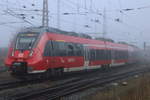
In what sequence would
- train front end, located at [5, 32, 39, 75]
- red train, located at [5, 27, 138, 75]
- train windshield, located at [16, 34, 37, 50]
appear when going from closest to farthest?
train front end, located at [5, 32, 39, 75], red train, located at [5, 27, 138, 75], train windshield, located at [16, 34, 37, 50]

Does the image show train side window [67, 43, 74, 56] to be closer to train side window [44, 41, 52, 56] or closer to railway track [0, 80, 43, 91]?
train side window [44, 41, 52, 56]

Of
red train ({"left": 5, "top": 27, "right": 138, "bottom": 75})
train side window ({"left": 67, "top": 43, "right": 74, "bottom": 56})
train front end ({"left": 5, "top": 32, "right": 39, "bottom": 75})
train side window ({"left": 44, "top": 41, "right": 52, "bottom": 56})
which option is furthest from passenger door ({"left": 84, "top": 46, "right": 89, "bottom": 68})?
train front end ({"left": 5, "top": 32, "right": 39, "bottom": 75})

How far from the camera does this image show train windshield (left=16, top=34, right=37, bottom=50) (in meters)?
16.5

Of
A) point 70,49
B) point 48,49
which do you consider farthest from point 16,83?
point 70,49

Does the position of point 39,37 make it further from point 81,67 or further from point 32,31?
point 81,67

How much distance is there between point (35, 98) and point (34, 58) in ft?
15.8

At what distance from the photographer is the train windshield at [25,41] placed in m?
16.5

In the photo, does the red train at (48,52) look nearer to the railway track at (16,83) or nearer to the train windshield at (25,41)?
the train windshield at (25,41)

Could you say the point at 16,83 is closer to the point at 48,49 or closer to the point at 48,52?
the point at 48,52

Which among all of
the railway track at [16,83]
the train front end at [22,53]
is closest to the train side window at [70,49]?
the railway track at [16,83]

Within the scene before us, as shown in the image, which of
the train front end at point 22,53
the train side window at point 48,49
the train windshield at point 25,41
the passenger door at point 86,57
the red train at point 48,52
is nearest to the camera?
the train front end at point 22,53

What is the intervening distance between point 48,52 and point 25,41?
147cm

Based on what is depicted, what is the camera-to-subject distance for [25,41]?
55.1ft

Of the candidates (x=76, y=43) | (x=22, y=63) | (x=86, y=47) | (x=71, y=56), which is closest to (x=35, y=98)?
(x=22, y=63)
